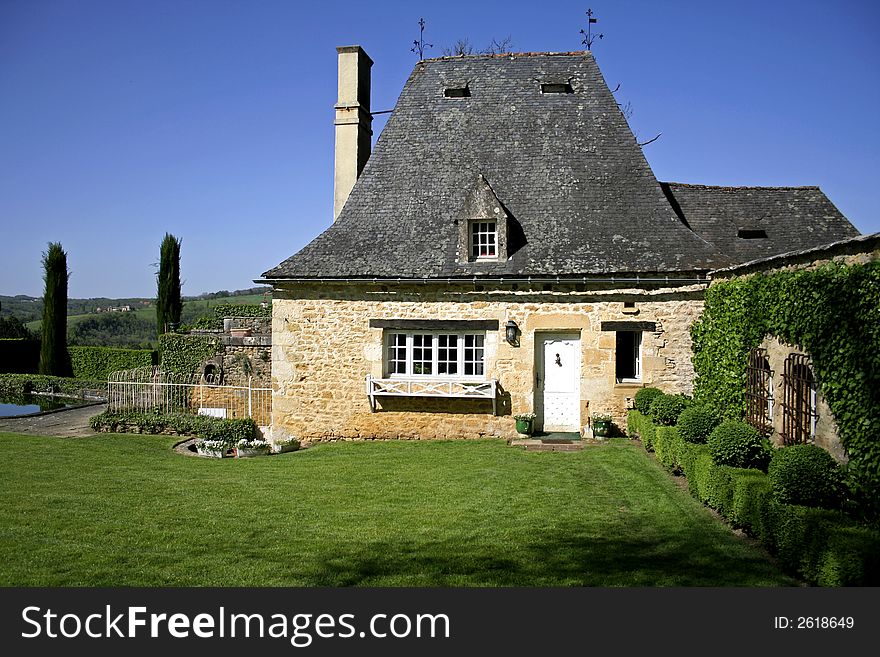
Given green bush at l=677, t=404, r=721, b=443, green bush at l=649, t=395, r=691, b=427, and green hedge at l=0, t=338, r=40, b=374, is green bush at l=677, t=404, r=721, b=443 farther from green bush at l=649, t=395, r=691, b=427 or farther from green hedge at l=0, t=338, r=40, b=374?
green hedge at l=0, t=338, r=40, b=374

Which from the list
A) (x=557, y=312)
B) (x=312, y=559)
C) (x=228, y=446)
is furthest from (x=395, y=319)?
(x=312, y=559)

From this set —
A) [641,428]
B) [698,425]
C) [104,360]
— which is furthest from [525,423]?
[104,360]

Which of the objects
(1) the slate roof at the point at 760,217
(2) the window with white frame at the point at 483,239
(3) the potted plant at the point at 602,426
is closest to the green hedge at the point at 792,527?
(3) the potted plant at the point at 602,426

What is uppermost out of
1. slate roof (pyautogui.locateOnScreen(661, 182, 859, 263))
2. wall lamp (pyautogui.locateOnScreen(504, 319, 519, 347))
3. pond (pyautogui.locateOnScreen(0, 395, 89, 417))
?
slate roof (pyautogui.locateOnScreen(661, 182, 859, 263))

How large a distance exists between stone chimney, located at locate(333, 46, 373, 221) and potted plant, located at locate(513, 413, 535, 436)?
299 inches

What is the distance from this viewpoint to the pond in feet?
87.0

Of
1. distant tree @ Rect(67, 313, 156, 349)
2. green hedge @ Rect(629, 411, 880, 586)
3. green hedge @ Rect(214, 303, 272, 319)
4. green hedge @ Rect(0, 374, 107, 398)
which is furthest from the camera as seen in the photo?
distant tree @ Rect(67, 313, 156, 349)

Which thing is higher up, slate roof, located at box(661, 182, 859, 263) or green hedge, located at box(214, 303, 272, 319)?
slate roof, located at box(661, 182, 859, 263)

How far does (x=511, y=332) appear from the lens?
15.4m

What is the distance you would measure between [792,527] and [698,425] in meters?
3.89

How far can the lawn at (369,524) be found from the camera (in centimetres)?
688

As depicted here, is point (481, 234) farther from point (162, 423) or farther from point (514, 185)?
point (162, 423)

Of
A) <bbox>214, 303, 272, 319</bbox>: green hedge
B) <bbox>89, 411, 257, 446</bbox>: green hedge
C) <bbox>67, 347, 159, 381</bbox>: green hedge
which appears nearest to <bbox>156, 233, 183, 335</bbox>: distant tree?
<bbox>67, 347, 159, 381</bbox>: green hedge

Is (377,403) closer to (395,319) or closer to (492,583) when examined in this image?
(395,319)
